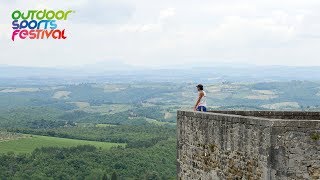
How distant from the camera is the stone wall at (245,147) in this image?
1077 cm

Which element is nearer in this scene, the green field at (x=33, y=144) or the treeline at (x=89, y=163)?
the treeline at (x=89, y=163)

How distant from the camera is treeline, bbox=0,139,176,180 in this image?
100312 mm

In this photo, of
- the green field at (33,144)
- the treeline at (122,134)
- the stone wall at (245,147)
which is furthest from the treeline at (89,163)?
the stone wall at (245,147)

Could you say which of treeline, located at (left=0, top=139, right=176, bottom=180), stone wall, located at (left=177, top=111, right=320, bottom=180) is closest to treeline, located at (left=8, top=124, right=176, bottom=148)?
treeline, located at (left=0, top=139, right=176, bottom=180)

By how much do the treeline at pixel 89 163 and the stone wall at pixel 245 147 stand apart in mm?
81540

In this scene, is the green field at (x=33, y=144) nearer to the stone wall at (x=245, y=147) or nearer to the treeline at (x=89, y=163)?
the treeline at (x=89, y=163)

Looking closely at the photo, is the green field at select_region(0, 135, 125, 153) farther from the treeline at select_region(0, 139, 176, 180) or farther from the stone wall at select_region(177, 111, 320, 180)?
the stone wall at select_region(177, 111, 320, 180)

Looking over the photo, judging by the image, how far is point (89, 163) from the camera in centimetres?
10769

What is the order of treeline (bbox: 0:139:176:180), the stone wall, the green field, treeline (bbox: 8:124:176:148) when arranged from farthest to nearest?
treeline (bbox: 8:124:176:148) < the green field < treeline (bbox: 0:139:176:180) < the stone wall

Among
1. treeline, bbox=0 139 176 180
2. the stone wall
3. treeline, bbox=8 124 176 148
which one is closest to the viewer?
the stone wall

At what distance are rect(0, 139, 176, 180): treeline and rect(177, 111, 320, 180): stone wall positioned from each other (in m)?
81.5

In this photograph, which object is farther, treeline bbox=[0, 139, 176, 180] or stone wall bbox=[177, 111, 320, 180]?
treeline bbox=[0, 139, 176, 180]

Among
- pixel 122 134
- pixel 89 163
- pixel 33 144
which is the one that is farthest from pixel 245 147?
pixel 122 134

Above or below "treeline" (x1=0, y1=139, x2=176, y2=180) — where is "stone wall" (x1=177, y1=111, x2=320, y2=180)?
above
